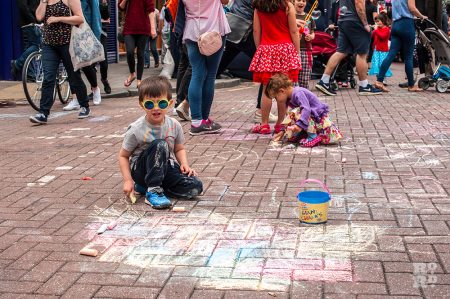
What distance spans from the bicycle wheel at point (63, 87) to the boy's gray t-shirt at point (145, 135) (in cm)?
597

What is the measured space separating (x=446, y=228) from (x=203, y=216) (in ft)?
4.84

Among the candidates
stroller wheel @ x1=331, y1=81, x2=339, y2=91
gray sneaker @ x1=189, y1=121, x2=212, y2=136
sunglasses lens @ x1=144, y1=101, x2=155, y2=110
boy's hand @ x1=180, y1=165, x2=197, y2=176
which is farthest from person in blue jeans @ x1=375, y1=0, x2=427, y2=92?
sunglasses lens @ x1=144, y1=101, x2=155, y2=110

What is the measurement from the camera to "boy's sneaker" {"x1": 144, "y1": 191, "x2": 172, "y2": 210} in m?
4.80

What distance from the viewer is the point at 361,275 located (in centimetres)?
349

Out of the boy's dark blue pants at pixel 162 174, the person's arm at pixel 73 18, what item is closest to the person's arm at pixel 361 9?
Answer: the person's arm at pixel 73 18

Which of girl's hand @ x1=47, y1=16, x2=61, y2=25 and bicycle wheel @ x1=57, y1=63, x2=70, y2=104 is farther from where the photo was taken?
bicycle wheel @ x1=57, y1=63, x2=70, y2=104

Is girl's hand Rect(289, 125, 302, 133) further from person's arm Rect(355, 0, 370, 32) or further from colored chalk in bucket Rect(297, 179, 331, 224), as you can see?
person's arm Rect(355, 0, 370, 32)

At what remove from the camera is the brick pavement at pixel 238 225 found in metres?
3.46

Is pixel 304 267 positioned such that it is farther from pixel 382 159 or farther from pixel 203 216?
pixel 382 159

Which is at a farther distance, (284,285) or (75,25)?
(75,25)

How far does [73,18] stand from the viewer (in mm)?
8812

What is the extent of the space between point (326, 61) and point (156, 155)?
33.4 feet

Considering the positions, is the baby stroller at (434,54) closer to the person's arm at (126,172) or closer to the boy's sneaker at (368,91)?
the boy's sneaker at (368,91)

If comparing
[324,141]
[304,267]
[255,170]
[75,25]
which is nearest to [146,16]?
[75,25]
